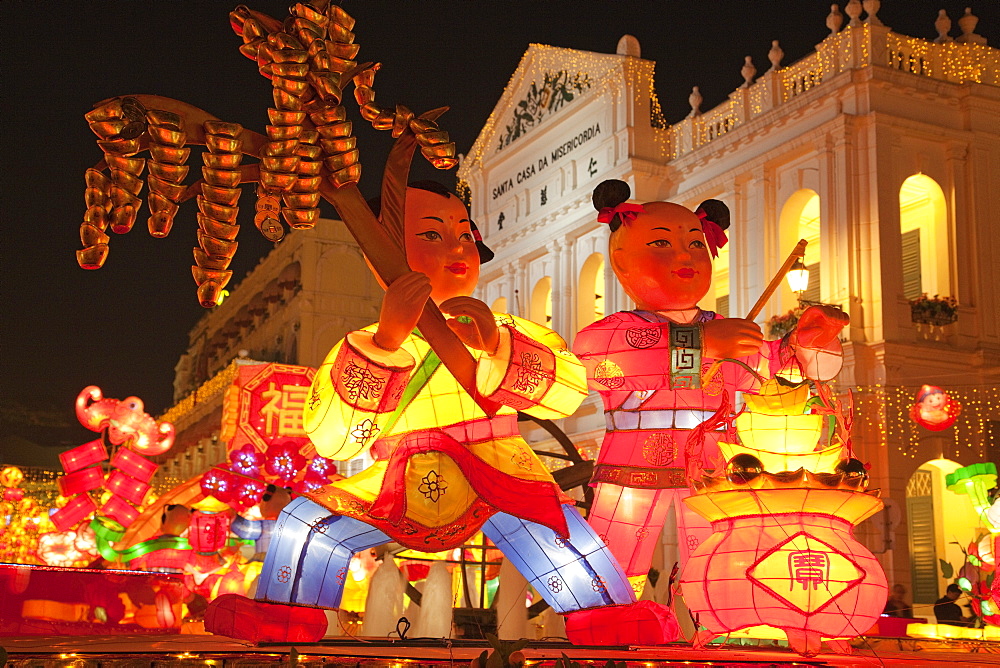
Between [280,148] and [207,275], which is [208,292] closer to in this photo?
[207,275]

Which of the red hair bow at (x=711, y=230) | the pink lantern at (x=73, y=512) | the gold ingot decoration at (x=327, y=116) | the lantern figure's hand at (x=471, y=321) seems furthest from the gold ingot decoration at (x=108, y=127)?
the pink lantern at (x=73, y=512)

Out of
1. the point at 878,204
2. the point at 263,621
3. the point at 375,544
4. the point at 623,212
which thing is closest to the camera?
the point at 263,621

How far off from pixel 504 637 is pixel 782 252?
33.4ft

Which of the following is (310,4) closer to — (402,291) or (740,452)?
(402,291)

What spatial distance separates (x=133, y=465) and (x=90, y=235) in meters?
11.9

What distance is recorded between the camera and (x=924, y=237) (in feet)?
52.4

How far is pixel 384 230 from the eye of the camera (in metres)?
4.79

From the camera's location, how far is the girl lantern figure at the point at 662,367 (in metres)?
5.68

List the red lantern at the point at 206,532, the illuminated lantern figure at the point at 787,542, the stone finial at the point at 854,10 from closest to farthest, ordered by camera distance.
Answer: the illuminated lantern figure at the point at 787,542
the red lantern at the point at 206,532
the stone finial at the point at 854,10

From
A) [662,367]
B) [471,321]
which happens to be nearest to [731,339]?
[662,367]

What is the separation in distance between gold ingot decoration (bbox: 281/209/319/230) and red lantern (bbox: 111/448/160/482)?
1183cm

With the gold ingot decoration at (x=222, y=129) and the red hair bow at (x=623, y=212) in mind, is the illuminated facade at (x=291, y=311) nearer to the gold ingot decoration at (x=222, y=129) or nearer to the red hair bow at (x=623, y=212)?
the red hair bow at (x=623, y=212)

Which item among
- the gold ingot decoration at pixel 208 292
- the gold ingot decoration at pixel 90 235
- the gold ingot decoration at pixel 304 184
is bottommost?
the gold ingot decoration at pixel 208 292

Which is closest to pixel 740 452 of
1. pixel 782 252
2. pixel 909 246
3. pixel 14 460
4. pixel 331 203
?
pixel 331 203
